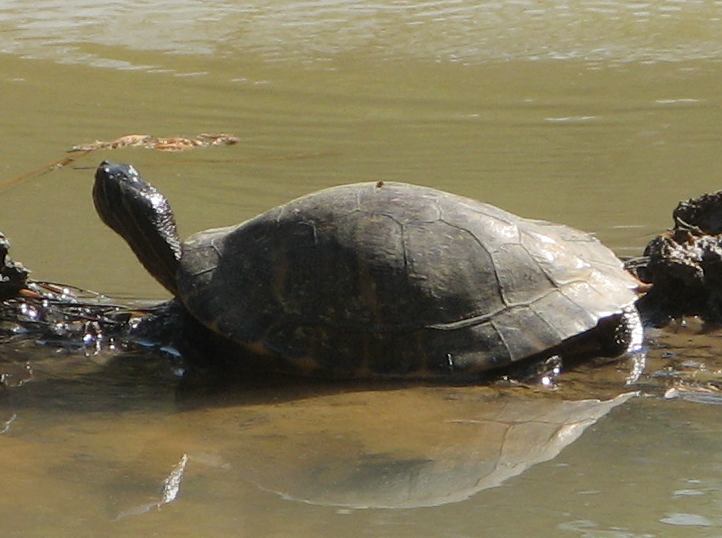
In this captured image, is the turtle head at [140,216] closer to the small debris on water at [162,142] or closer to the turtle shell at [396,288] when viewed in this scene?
the turtle shell at [396,288]

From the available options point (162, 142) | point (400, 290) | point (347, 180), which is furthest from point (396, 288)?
point (162, 142)

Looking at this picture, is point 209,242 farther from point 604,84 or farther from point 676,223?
point 604,84

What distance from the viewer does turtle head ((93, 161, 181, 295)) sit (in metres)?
5.04

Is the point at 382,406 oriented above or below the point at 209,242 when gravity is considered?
below

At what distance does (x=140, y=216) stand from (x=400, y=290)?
120 cm

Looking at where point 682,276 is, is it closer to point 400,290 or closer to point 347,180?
point 400,290

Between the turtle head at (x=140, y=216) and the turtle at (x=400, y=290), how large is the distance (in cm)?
18

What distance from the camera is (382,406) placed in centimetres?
435

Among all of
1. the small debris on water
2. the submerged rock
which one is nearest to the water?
the small debris on water

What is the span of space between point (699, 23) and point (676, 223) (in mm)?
6135

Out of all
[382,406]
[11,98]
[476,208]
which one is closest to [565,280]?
[476,208]

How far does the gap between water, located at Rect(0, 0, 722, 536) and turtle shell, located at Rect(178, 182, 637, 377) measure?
0.17 metres

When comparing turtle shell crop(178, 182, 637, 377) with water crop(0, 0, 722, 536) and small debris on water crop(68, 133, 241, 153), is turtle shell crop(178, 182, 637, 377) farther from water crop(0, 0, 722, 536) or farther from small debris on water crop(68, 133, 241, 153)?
small debris on water crop(68, 133, 241, 153)

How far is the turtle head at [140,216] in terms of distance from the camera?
5.04 meters
